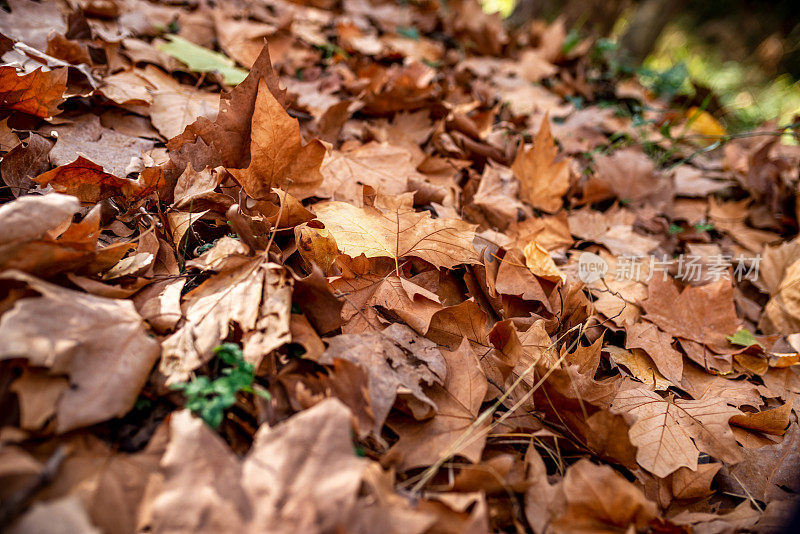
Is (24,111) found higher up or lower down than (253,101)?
lower down

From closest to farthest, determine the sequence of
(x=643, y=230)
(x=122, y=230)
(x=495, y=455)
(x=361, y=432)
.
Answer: (x=361, y=432), (x=495, y=455), (x=122, y=230), (x=643, y=230)

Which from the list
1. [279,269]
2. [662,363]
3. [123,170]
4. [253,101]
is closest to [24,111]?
[123,170]

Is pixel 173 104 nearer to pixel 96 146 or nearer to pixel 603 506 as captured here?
pixel 96 146

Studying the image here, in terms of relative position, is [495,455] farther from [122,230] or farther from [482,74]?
[482,74]

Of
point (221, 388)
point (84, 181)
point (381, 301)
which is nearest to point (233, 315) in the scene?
point (221, 388)

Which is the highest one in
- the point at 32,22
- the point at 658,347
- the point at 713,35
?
the point at 713,35

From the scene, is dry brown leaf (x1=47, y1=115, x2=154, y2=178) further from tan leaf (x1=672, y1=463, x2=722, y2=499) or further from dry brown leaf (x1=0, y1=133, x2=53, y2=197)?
tan leaf (x1=672, y1=463, x2=722, y2=499)
